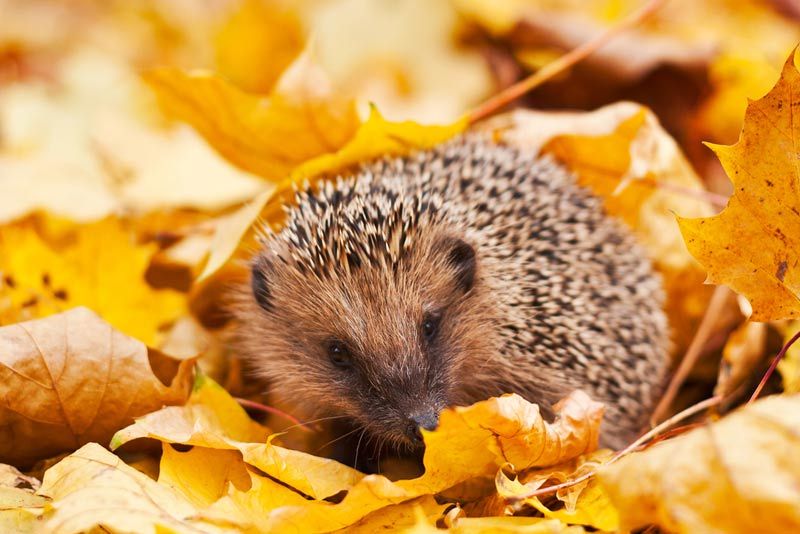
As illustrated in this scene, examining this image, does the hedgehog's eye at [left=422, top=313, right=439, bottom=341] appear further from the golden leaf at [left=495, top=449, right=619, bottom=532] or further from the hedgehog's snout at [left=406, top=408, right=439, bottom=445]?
the golden leaf at [left=495, top=449, right=619, bottom=532]

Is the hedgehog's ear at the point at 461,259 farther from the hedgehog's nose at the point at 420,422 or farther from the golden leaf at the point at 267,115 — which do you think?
the golden leaf at the point at 267,115

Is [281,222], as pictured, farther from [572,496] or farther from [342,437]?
[572,496]

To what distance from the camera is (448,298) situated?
2.47m

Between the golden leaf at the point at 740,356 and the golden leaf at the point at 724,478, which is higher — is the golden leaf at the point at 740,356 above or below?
below

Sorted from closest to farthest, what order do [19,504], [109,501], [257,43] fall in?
[109,501], [19,504], [257,43]

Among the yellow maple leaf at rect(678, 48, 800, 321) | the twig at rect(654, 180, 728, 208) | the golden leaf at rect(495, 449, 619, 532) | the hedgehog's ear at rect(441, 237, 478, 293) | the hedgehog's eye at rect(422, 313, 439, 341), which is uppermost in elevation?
the yellow maple leaf at rect(678, 48, 800, 321)

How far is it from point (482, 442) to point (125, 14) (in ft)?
16.1

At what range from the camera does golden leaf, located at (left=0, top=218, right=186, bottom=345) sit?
285cm

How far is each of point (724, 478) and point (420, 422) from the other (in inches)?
31.9

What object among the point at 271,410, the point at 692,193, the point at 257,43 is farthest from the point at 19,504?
the point at 257,43

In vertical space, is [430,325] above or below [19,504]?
above

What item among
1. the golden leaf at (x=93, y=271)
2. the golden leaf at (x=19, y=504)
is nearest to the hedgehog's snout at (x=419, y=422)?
the golden leaf at (x=19, y=504)

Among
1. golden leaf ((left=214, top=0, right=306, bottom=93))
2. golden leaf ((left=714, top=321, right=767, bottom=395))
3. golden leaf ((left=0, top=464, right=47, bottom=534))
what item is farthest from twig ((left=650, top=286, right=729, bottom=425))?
golden leaf ((left=214, top=0, right=306, bottom=93))

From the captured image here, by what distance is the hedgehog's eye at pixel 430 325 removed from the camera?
2.38m
